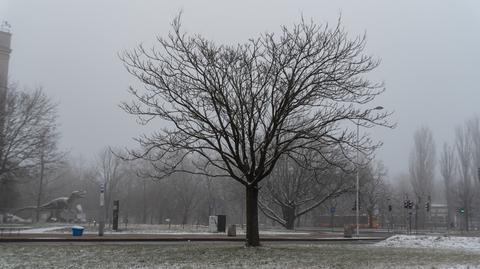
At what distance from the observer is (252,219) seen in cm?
2380

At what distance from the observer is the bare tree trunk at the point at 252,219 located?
23500mm

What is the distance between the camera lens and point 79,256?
18.7 meters

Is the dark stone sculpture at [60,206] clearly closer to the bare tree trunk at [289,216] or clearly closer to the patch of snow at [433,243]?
the bare tree trunk at [289,216]

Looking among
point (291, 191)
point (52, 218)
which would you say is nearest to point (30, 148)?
point (52, 218)

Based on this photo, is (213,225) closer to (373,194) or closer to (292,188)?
(292,188)

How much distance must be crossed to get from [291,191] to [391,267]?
46.4 m

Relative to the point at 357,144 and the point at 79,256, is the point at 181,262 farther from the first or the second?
the point at 357,144

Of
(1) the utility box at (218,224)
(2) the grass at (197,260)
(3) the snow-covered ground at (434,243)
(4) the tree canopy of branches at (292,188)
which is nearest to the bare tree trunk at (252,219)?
(2) the grass at (197,260)

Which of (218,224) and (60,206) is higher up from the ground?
(60,206)

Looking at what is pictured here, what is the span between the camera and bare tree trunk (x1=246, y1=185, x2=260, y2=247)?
23500mm

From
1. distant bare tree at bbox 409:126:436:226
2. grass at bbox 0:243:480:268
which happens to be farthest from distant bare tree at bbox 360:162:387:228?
grass at bbox 0:243:480:268

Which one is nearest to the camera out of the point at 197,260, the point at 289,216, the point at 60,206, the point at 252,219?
the point at 197,260

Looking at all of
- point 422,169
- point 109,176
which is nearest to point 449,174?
point 422,169

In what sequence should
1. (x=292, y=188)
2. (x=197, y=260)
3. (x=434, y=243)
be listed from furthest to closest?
(x=292, y=188) → (x=434, y=243) → (x=197, y=260)
